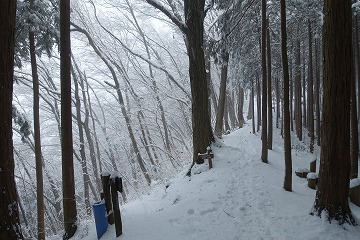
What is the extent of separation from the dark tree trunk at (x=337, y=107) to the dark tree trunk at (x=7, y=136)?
517cm

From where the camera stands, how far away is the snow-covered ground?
4.92m

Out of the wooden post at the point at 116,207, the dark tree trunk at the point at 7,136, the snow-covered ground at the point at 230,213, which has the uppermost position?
the dark tree trunk at the point at 7,136

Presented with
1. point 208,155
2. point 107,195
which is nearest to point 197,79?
point 208,155

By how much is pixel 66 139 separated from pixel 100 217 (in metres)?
1.97

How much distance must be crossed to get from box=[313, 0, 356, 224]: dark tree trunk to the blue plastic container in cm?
409

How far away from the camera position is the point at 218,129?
14.3m

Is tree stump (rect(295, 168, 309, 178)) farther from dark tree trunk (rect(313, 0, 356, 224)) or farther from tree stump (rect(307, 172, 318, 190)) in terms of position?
dark tree trunk (rect(313, 0, 356, 224))

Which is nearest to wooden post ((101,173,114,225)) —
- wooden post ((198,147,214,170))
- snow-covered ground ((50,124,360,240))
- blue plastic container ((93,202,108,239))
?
blue plastic container ((93,202,108,239))

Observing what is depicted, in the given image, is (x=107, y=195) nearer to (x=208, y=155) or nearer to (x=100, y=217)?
(x=100, y=217)

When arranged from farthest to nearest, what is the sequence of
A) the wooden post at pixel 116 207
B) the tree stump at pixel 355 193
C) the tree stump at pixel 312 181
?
the tree stump at pixel 312 181 < the tree stump at pixel 355 193 < the wooden post at pixel 116 207

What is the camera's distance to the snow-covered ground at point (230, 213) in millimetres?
4922

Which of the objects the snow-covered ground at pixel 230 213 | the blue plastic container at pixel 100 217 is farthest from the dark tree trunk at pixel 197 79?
the blue plastic container at pixel 100 217

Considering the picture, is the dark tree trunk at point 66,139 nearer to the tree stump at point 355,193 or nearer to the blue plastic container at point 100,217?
the blue plastic container at point 100,217

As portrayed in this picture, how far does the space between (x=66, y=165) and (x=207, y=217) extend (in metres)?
3.14
